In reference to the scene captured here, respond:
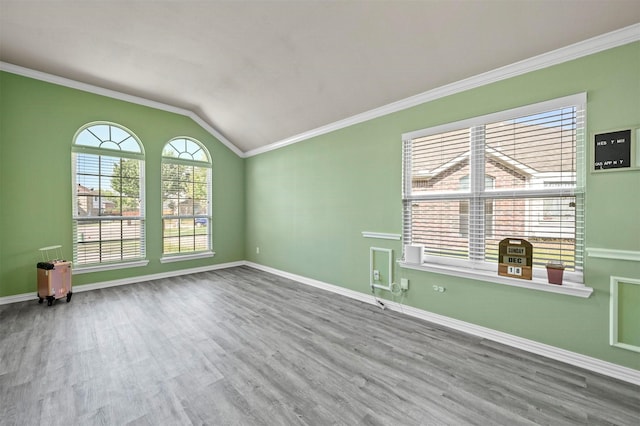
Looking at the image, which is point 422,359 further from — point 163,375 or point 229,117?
point 229,117

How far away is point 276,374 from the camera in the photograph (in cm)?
213

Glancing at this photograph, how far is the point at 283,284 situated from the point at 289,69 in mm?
3314

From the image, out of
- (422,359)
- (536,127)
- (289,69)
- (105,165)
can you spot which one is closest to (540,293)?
(422,359)

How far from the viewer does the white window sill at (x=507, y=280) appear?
2.20 m

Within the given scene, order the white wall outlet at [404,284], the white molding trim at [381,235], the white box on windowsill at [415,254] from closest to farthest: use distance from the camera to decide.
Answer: the white box on windowsill at [415,254], the white wall outlet at [404,284], the white molding trim at [381,235]

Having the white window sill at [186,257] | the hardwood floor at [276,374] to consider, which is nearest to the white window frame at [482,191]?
→ the hardwood floor at [276,374]

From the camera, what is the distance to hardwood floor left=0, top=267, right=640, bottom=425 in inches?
67.4

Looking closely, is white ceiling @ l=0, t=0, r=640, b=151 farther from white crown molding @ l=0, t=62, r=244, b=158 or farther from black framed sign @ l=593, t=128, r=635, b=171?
black framed sign @ l=593, t=128, r=635, b=171

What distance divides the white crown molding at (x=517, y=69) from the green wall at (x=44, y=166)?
3609 millimetres

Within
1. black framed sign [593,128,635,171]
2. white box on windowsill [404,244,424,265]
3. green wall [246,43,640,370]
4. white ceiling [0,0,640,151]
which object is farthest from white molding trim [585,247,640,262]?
white ceiling [0,0,640,151]

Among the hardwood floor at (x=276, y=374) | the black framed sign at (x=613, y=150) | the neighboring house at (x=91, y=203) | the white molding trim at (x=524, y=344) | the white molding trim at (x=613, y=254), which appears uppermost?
the black framed sign at (x=613, y=150)

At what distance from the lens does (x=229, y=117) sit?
16.5 ft

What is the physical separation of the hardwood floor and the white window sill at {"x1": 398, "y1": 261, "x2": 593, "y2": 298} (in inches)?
23.9

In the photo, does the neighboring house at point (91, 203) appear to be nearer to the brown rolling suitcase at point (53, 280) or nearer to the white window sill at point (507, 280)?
the brown rolling suitcase at point (53, 280)
